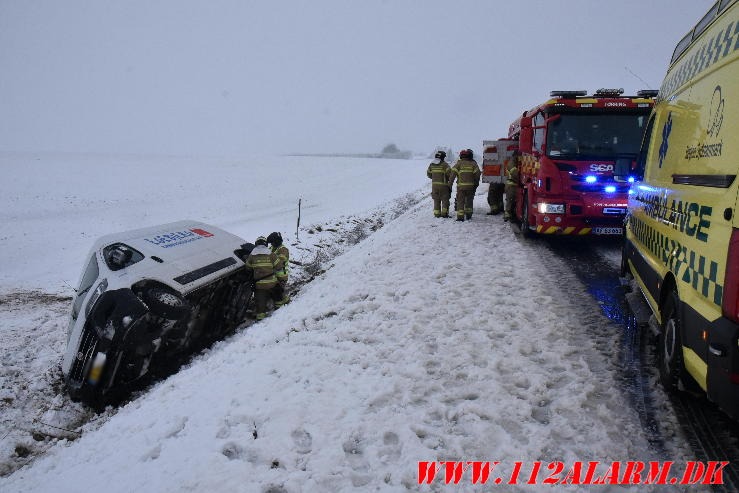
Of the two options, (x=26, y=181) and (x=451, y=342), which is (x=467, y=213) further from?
(x=26, y=181)

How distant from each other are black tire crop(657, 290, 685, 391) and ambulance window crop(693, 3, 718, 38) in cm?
217

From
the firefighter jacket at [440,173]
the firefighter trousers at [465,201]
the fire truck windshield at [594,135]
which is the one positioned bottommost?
the firefighter trousers at [465,201]

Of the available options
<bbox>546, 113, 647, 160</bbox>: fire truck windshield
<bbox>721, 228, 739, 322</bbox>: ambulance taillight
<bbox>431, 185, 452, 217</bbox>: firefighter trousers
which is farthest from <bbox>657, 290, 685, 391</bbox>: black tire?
<bbox>431, 185, 452, 217</bbox>: firefighter trousers

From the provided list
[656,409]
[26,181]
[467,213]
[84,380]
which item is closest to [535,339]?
[656,409]

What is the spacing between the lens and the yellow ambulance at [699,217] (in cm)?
265

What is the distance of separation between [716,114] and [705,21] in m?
1.17

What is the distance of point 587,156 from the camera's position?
27.1 ft

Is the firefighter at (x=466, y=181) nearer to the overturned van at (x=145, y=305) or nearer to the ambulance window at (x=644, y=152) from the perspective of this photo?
the ambulance window at (x=644, y=152)

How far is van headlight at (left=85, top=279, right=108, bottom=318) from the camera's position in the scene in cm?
546

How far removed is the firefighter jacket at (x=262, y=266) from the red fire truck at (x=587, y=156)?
519 cm

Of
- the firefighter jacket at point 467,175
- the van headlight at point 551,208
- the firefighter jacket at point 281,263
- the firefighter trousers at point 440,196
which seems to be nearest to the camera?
the firefighter jacket at point 281,263

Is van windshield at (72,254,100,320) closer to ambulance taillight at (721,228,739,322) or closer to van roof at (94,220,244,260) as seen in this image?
van roof at (94,220,244,260)

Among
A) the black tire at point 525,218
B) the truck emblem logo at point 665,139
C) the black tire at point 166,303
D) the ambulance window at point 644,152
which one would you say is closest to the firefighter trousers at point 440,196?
the black tire at point 525,218

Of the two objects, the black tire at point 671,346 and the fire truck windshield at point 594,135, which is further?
the fire truck windshield at point 594,135
